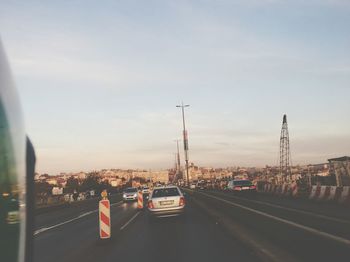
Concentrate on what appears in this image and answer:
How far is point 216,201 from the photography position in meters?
26.0

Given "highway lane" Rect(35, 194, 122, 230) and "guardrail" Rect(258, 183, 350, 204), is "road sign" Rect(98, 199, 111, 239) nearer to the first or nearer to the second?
"highway lane" Rect(35, 194, 122, 230)

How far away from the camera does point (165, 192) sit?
909 inches

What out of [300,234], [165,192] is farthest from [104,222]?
[165,192]

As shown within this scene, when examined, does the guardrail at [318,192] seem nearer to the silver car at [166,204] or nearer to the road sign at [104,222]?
the silver car at [166,204]

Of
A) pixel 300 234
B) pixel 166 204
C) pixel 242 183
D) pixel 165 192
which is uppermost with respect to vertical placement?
pixel 242 183

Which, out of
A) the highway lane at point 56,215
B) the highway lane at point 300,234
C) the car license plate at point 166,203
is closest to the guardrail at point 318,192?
the car license plate at point 166,203

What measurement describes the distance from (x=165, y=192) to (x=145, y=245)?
31.7 ft

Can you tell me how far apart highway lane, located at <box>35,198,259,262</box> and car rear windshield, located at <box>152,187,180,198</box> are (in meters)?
3.70

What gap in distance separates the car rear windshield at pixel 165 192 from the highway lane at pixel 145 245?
3.70 meters

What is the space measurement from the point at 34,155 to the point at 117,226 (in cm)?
1748

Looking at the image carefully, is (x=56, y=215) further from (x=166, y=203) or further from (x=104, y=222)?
(x=104, y=222)

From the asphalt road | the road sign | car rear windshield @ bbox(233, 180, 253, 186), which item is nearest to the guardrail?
car rear windshield @ bbox(233, 180, 253, 186)

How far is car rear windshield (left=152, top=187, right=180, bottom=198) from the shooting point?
22.8m

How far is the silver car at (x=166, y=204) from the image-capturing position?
21781 millimetres
